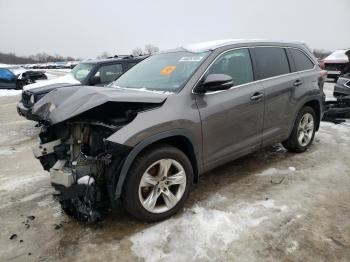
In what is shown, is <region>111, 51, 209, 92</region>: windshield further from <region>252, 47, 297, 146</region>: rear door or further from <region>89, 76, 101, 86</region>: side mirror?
<region>89, 76, 101, 86</region>: side mirror

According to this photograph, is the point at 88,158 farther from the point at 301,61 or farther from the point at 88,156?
the point at 301,61

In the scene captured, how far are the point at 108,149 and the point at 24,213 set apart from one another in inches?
61.3

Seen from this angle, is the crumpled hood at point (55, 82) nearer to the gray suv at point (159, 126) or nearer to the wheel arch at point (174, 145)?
the gray suv at point (159, 126)

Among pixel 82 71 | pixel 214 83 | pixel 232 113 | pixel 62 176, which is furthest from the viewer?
pixel 82 71

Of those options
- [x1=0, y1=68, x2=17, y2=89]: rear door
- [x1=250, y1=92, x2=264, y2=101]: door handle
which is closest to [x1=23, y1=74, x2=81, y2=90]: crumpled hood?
[x1=250, y1=92, x2=264, y2=101]: door handle

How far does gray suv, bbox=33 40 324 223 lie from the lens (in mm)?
3068

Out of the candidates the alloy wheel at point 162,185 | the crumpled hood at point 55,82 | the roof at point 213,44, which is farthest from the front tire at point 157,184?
the crumpled hood at point 55,82

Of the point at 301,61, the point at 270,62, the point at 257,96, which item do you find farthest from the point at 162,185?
the point at 301,61

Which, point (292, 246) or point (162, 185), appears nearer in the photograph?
point (292, 246)

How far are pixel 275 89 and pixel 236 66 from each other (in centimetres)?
74

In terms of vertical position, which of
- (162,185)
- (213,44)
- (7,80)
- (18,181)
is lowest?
(18,181)

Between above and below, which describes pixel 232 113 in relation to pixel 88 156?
above

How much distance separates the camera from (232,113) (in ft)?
12.8

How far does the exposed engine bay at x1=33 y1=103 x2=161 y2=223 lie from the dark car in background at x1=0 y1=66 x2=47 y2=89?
1846 cm
